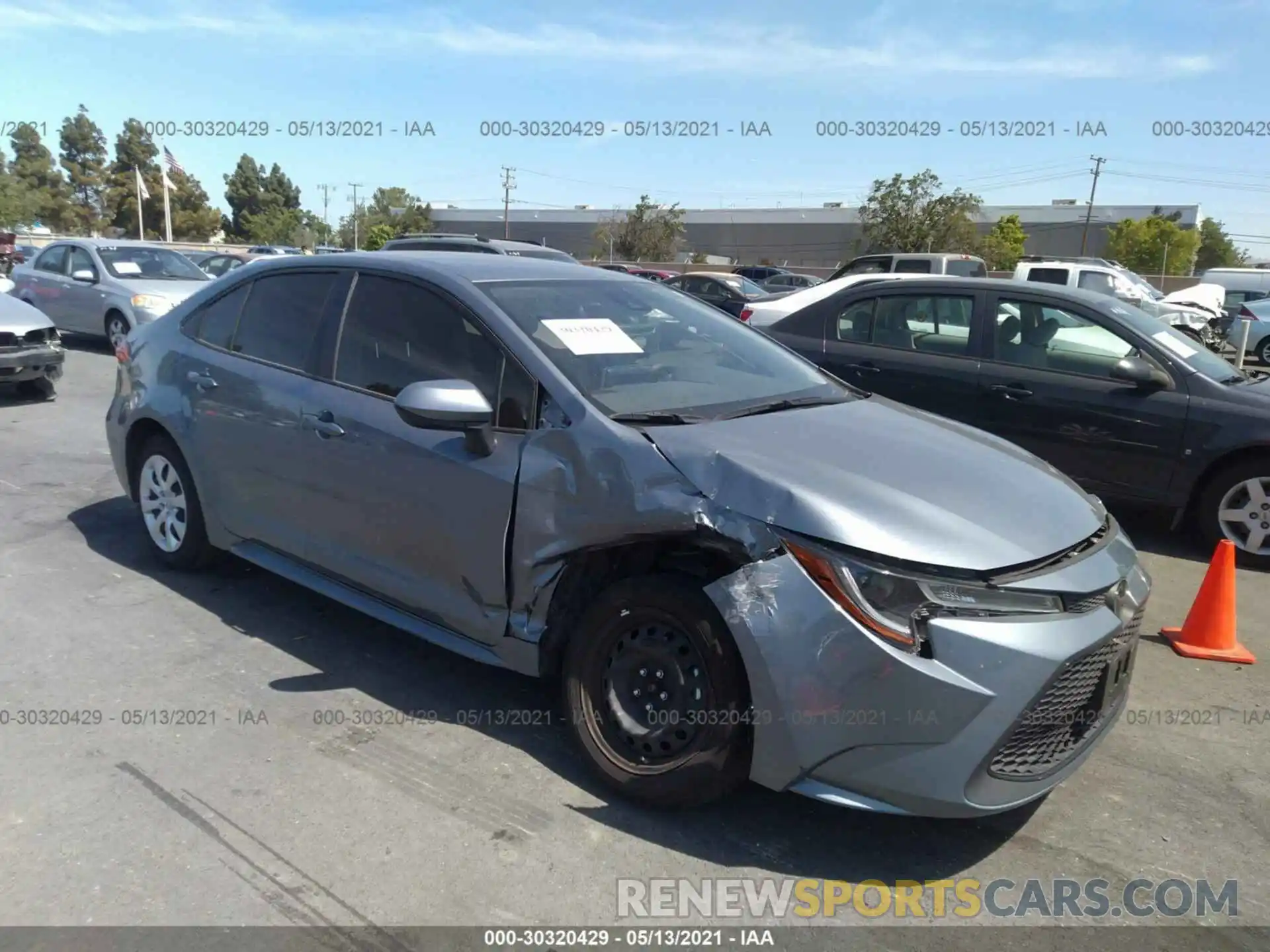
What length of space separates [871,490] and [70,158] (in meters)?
98.8

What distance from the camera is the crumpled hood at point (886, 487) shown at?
9.12 feet

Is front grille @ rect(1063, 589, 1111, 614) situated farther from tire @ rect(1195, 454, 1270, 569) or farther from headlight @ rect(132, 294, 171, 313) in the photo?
headlight @ rect(132, 294, 171, 313)

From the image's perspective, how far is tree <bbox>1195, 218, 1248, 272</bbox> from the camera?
93375mm

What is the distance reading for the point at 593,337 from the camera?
3.76 meters

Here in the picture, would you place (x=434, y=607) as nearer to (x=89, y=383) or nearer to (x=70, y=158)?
(x=89, y=383)

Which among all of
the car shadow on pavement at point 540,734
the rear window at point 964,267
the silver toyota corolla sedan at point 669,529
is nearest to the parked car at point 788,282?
the rear window at point 964,267

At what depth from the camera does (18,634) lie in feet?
14.7

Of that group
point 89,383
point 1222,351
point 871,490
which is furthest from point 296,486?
point 1222,351

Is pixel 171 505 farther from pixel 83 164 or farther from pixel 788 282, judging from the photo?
pixel 83 164

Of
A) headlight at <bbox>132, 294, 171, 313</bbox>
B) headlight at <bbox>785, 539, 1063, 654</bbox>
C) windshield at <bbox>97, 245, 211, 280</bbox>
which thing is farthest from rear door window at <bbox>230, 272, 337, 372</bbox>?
windshield at <bbox>97, 245, 211, 280</bbox>

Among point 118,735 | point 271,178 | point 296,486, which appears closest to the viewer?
point 118,735

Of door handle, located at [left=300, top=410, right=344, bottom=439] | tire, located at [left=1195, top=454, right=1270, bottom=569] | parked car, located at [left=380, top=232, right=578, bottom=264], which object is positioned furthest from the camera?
parked car, located at [left=380, top=232, right=578, bottom=264]

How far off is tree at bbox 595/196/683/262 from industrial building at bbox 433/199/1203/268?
12.2 ft

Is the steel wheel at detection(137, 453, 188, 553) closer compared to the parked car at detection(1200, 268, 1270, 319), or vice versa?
the steel wheel at detection(137, 453, 188, 553)
